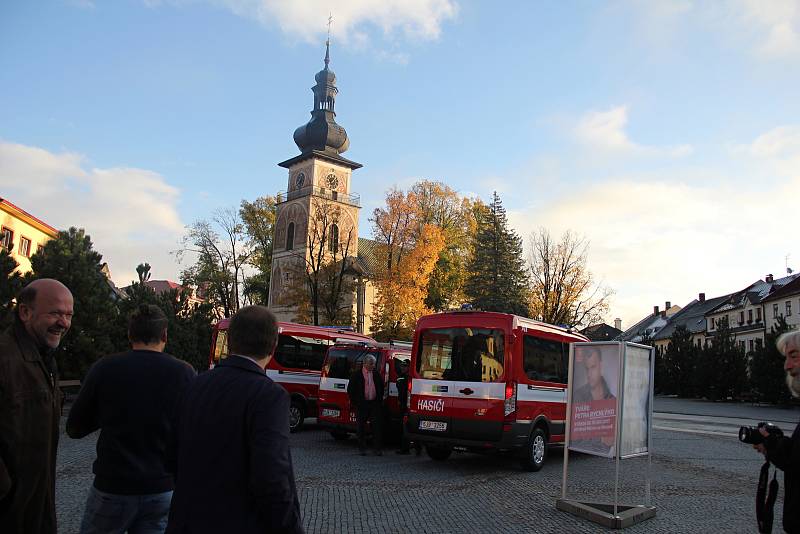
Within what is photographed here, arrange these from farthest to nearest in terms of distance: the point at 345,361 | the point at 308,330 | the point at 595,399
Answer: the point at 308,330 → the point at 345,361 → the point at 595,399

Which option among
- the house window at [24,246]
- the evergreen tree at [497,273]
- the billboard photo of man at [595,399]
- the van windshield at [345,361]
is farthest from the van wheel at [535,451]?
the house window at [24,246]

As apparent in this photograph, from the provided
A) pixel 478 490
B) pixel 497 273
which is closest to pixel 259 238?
pixel 497 273

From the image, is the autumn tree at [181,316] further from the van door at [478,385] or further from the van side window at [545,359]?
the van side window at [545,359]

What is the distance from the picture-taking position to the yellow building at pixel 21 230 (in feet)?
122

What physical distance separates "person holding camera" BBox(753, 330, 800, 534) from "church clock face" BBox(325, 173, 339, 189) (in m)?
70.1

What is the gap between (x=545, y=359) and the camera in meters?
12.5

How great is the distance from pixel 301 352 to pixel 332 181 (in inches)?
2235

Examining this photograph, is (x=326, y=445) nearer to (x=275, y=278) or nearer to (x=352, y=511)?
(x=352, y=511)

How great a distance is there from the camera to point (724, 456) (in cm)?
1473

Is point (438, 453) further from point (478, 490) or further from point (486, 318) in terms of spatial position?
point (478, 490)

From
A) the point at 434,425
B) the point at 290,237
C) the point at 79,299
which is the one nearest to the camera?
the point at 434,425

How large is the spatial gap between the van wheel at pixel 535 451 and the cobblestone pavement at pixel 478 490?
0.21 meters

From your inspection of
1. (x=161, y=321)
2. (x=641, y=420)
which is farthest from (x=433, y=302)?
(x=161, y=321)

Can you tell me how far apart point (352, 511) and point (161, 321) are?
478 cm
